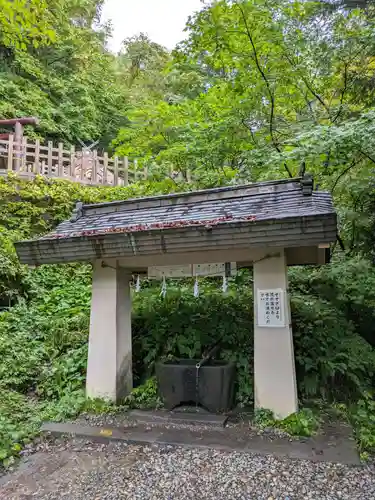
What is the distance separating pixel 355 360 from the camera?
5.09 metres

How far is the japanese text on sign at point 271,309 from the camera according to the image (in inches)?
176

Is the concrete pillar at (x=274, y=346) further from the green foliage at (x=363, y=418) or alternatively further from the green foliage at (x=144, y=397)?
the green foliage at (x=144, y=397)

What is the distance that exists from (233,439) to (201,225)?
2437mm

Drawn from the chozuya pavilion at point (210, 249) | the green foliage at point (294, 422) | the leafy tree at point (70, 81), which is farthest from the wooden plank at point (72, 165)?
the green foliage at point (294, 422)

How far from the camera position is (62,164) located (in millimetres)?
12602

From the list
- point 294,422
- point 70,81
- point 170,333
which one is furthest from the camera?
point 70,81

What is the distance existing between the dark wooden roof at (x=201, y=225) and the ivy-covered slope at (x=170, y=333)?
5.83ft

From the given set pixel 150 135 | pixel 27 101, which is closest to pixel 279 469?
pixel 150 135

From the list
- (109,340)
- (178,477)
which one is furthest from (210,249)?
(178,477)

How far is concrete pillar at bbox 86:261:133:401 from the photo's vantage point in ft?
16.8

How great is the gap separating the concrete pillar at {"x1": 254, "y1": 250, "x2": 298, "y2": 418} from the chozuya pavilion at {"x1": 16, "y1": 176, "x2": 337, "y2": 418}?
0.01 meters

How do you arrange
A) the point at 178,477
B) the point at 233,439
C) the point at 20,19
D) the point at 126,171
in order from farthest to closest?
the point at 126,171, the point at 20,19, the point at 233,439, the point at 178,477

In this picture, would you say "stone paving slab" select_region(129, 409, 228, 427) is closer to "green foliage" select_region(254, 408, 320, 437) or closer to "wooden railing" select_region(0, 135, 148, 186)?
"green foliage" select_region(254, 408, 320, 437)

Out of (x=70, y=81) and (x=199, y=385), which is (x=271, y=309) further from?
(x=70, y=81)
